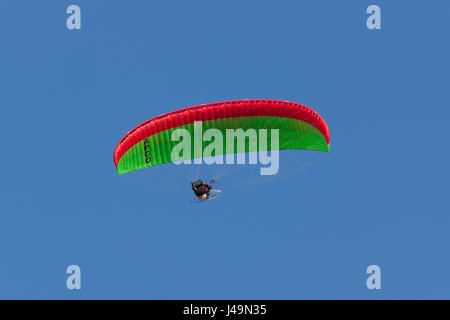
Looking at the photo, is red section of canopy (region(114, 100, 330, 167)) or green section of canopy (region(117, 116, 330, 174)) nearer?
red section of canopy (region(114, 100, 330, 167))

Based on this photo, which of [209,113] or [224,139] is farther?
[224,139]

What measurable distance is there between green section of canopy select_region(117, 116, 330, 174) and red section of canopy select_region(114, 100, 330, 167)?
24 centimetres

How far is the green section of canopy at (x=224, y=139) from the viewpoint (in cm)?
2997

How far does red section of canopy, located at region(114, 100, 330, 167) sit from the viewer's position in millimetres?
29484

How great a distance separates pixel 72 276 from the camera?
35.9 m

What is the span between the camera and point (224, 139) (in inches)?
1207

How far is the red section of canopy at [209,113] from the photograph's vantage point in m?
29.5

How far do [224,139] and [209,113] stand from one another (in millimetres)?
1891

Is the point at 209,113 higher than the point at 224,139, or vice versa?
the point at 209,113

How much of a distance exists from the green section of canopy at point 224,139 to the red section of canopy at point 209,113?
9.6 inches

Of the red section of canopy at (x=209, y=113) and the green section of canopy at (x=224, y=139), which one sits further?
the green section of canopy at (x=224, y=139)
